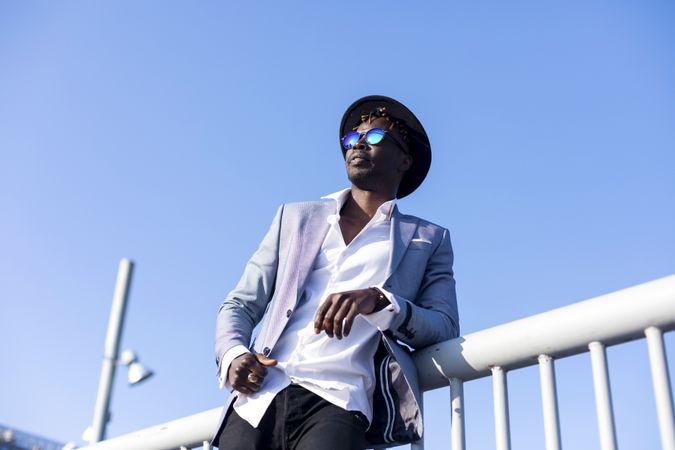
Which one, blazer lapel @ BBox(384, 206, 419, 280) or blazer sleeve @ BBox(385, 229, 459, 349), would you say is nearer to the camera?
blazer sleeve @ BBox(385, 229, 459, 349)

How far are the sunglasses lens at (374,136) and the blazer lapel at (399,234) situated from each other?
37 centimetres

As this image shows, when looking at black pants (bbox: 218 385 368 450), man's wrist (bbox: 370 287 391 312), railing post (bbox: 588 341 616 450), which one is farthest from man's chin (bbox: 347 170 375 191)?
railing post (bbox: 588 341 616 450)

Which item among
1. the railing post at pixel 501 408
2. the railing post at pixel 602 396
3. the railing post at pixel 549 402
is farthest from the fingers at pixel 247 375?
the railing post at pixel 602 396

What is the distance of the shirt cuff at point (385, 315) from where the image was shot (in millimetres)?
3195

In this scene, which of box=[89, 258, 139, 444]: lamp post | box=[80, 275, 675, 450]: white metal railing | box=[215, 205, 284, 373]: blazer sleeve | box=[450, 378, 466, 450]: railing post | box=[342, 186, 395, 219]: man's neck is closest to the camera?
box=[80, 275, 675, 450]: white metal railing

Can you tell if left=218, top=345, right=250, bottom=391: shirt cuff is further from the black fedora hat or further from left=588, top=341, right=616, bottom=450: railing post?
the black fedora hat

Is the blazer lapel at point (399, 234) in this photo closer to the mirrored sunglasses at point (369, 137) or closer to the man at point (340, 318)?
the man at point (340, 318)

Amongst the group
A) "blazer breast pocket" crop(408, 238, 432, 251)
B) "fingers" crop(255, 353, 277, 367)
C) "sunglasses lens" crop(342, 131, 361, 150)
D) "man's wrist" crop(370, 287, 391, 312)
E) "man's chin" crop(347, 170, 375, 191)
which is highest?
"sunglasses lens" crop(342, 131, 361, 150)

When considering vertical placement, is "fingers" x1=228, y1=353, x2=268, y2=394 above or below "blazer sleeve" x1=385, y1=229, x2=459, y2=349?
below

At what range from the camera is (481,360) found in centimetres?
301

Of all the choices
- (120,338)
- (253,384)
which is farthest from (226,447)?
(120,338)

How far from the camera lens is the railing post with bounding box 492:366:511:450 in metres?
2.87

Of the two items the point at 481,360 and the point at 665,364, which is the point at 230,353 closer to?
the point at 481,360

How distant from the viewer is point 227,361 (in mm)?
3307
